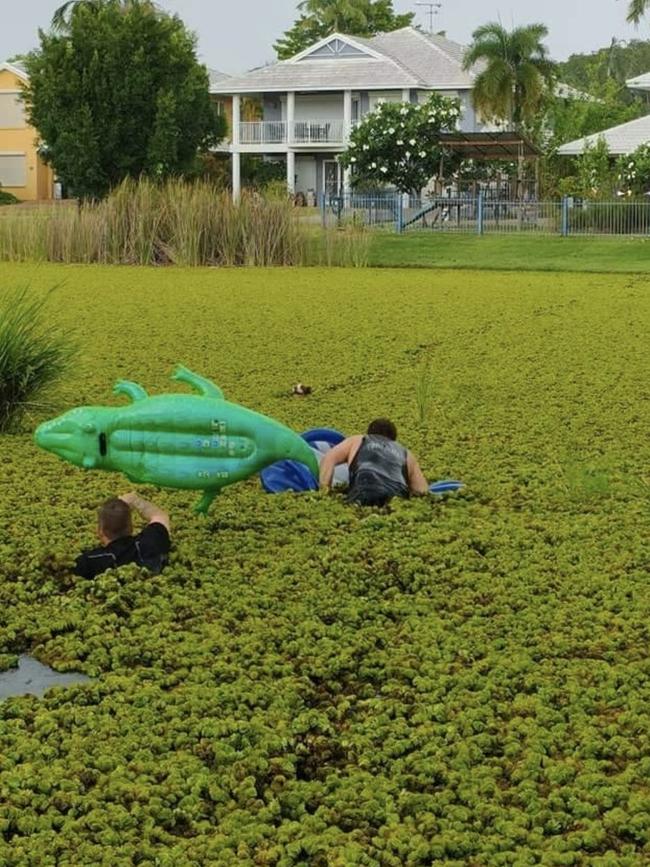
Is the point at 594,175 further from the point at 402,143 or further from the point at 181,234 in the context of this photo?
the point at 181,234

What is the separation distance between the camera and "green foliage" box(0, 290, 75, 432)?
6652 millimetres

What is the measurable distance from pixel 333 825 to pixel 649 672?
1.19 metres

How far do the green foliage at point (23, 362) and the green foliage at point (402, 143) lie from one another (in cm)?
2196

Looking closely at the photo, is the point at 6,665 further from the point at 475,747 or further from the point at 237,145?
the point at 237,145

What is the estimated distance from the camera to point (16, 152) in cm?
4569

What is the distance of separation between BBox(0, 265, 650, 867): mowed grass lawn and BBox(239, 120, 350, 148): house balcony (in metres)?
32.0


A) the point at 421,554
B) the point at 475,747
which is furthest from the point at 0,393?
the point at 475,747

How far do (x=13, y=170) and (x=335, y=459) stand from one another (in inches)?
1679

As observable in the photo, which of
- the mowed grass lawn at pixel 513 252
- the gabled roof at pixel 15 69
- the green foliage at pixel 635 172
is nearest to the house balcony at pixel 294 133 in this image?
the gabled roof at pixel 15 69

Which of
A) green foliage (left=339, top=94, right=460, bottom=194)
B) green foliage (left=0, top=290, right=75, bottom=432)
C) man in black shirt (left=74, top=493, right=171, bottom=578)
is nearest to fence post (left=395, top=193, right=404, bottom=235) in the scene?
green foliage (left=339, top=94, right=460, bottom=194)

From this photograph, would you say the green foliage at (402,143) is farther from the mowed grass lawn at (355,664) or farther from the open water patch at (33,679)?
the open water patch at (33,679)

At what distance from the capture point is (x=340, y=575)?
440cm

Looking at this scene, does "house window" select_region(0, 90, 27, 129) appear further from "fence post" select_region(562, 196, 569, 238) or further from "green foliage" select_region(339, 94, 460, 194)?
"fence post" select_region(562, 196, 569, 238)

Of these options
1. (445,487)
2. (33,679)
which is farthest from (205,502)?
(33,679)
